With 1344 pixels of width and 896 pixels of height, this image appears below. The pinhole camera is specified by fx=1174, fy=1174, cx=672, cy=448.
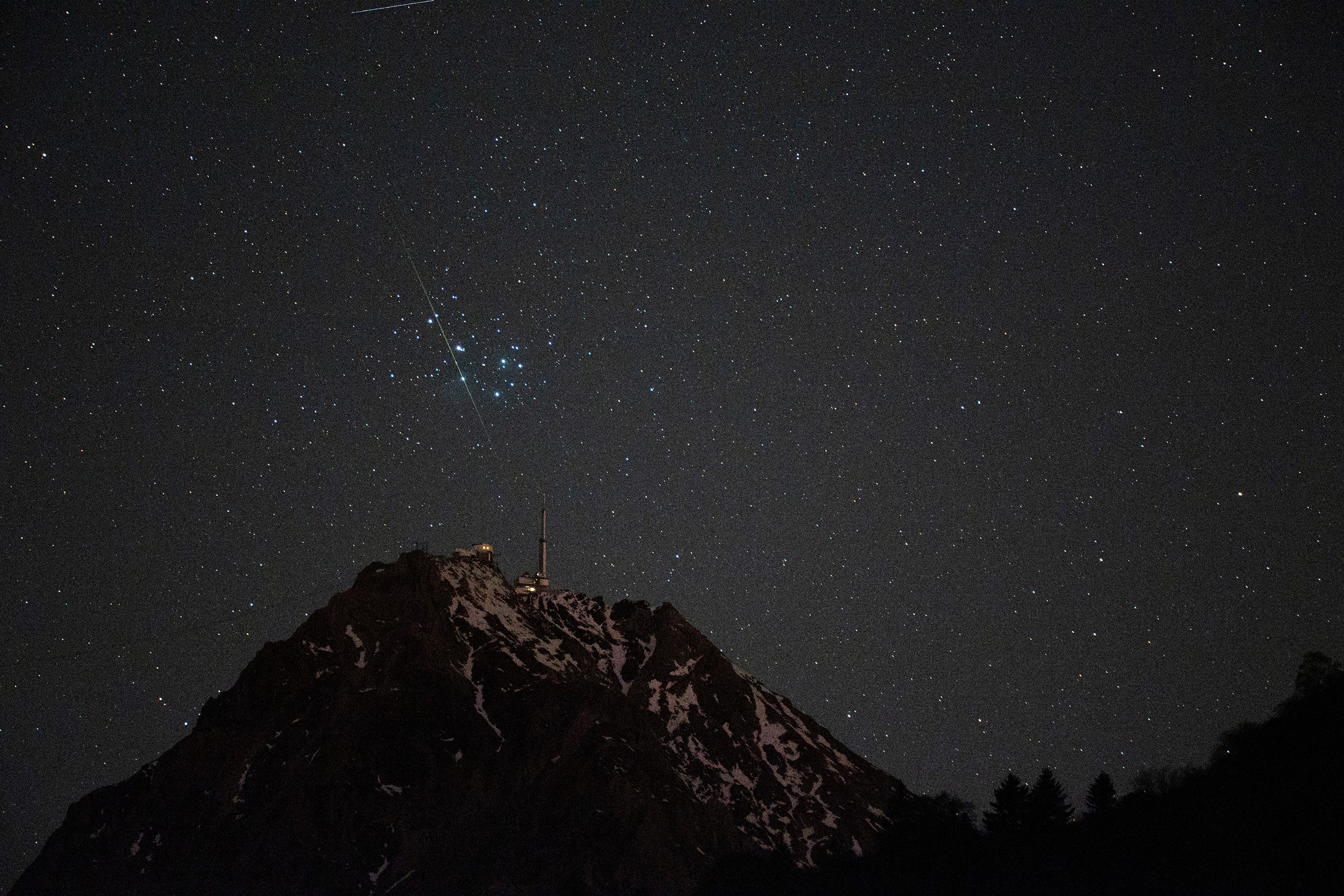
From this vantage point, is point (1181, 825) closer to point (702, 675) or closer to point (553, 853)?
point (553, 853)

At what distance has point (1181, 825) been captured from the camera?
135 ft

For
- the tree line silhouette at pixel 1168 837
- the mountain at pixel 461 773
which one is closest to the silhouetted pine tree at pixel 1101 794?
the tree line silhouette at pixel 1168 837

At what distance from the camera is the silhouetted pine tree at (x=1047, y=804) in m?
60.8

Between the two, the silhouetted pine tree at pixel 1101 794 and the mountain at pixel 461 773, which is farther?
the mountain at pixel 461 773

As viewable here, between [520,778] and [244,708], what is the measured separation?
34117 millimetres

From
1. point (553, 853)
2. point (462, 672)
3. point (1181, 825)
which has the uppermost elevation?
point (1181, 825)

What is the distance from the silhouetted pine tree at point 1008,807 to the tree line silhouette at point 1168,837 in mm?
89

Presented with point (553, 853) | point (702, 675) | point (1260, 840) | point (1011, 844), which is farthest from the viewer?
point (702, 675)

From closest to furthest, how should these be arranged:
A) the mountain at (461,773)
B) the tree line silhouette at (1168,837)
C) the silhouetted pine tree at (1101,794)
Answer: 1. the tree line silhouette at (1168,837)
2. the silhouetted pine tree at (1101,794)
3. the mountain at (461,773)

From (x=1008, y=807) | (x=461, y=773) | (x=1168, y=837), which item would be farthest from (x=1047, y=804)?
(x=461, y=773)

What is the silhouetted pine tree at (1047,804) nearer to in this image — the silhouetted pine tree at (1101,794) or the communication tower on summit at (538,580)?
the silhouetted pine tree at (1101,794)

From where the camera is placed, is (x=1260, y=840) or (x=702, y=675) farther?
(x=702, y=675)

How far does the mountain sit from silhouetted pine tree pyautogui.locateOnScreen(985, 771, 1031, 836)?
43348 millimetres

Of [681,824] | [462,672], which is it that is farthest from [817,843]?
[462,672]
